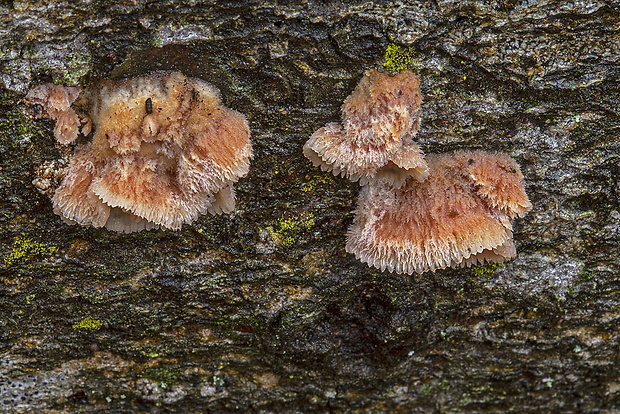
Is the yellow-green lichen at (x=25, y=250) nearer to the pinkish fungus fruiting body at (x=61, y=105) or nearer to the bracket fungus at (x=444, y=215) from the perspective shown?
the pinkish fungus fruiting body at (x=61, y=105)

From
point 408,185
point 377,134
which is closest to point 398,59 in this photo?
point 377,134

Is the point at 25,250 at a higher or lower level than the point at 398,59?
lower

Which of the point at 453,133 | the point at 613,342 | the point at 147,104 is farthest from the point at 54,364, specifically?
the point at 613,342

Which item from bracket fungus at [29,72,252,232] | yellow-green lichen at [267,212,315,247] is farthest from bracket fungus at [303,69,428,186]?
yellow-green lichen at [267,212,315,247]

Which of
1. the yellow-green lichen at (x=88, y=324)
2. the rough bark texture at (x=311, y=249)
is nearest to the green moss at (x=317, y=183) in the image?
the rough bark texture at (x=311, y=249)

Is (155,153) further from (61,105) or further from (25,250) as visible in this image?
(25,250)

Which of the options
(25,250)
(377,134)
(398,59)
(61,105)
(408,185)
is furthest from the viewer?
(25,250)

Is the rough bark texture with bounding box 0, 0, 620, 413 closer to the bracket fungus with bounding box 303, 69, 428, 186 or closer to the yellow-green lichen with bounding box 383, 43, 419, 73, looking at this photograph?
the yellow-green lichen with bounding box 383, 43, 419, 73
